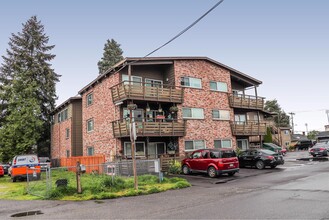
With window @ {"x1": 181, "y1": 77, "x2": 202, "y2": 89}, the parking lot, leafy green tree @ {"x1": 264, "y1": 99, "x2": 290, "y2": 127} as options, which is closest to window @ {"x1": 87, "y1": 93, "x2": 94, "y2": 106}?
window @ {"x1": 181, "y1": 77, "x2": 202, "y2": 89}

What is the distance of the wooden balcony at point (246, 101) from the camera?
2895 cm

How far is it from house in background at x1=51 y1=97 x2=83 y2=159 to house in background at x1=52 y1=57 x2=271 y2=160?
1.14 meters

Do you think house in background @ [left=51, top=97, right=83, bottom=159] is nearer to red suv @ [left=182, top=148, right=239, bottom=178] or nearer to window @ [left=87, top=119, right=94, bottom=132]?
window @ [left=87, top=119, right=94, bottom=132]

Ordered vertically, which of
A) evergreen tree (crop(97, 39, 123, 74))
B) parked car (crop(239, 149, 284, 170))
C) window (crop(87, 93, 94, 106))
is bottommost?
parked car (crop(239, 149, 284, 170))

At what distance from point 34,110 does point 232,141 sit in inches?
892

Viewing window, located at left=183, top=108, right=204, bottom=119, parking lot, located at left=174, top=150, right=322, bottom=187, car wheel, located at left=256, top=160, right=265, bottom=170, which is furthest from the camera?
window, located at left=183, top=108, right=204, bottom=119

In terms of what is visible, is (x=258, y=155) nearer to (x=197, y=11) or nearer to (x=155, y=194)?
(x=155, y=194)

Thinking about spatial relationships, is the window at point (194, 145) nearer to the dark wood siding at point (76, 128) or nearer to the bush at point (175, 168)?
the bush at point (175, 168)

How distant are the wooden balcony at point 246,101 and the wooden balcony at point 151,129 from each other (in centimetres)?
847

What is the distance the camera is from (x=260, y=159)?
2136cm

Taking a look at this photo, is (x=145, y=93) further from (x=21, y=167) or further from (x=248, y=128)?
(x=248, y=128)

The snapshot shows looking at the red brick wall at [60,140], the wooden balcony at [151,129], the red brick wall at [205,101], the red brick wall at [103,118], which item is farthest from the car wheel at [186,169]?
the red brick wall at [60,140]

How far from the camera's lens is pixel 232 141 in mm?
28109

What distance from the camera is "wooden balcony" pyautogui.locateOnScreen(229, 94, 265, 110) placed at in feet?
95.0
